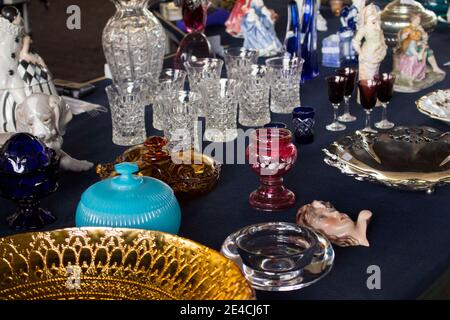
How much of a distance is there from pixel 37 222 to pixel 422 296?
563mm

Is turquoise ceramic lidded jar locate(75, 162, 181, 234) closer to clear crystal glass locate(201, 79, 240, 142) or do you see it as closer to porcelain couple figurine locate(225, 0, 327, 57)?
clear crystal glass locate(201, 79, 240, 142)

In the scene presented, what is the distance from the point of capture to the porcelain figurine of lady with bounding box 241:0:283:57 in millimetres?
2002

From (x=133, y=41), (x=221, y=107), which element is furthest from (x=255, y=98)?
(x=133, y=41)

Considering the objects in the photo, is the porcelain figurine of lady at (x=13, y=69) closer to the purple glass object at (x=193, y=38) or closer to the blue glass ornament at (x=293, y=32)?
the purple glass object at (x=193, y=38)

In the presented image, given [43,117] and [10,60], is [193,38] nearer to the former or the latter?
[10,60]

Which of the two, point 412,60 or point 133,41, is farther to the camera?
point 412,60

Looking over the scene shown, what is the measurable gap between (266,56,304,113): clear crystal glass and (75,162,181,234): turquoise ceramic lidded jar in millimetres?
573

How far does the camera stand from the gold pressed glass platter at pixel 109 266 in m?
0.93

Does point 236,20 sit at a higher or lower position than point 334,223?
higher

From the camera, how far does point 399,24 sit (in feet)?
6.73

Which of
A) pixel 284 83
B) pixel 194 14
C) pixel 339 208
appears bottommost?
pixel 339 208

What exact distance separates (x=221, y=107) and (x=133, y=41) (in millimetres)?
318

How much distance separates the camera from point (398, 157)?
4.35 ft
